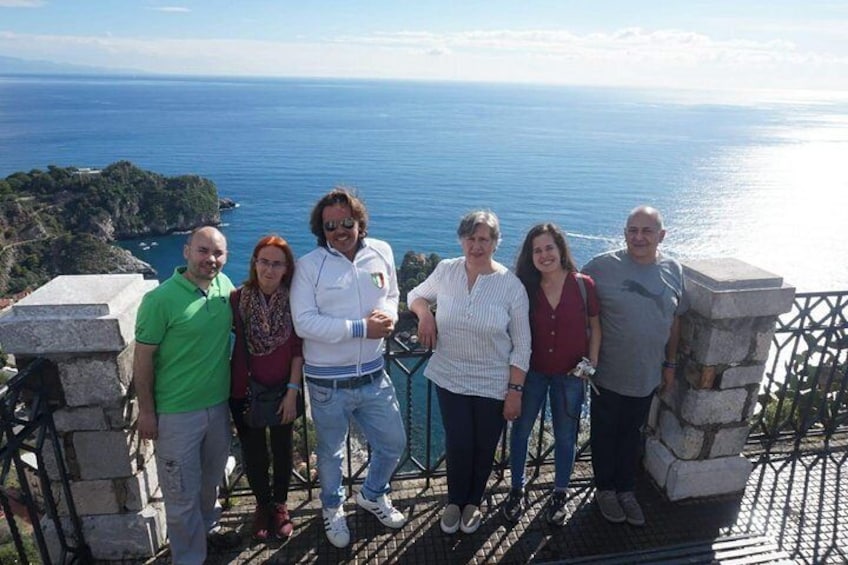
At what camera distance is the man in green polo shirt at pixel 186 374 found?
3.11 meters

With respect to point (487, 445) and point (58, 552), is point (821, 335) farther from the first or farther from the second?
point (58, 552)

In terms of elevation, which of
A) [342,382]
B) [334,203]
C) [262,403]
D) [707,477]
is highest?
[334,203]

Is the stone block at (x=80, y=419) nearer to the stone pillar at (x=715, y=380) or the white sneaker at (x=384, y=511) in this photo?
the white sneaker at (x=384, y=511)

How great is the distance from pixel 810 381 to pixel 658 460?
5.74ft

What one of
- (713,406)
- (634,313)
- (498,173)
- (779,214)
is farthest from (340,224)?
(498,173)

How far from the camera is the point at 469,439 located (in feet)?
12.4

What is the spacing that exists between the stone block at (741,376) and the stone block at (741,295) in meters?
0.44

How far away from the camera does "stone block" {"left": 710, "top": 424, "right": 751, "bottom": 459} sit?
4.43 m

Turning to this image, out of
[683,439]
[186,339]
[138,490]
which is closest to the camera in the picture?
[186,339]

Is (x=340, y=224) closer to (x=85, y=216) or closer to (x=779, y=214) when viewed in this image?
(x=85, y=216)

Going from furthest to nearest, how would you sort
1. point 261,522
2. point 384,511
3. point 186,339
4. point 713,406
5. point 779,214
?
point 779,214 → point 713,406 → point 384,511 → point 261,522 → point 186,339

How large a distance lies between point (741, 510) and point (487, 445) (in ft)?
7.22

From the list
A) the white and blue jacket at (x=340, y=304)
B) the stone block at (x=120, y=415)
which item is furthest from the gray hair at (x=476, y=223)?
the stone block at (x=120, y=415)

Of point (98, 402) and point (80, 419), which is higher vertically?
point (98, 402)
